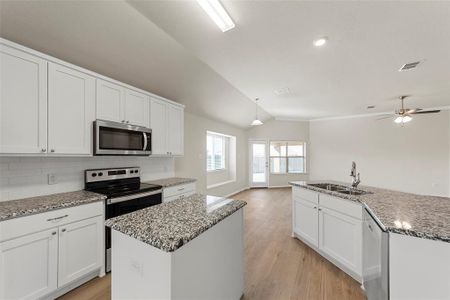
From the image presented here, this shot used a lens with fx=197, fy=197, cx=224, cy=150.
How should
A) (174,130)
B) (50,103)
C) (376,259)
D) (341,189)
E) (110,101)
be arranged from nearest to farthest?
1. (376,259)
2. (50,103)
3. (110,101)
4. (341,189)
5. (174,130)

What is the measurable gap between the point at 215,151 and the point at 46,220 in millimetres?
4887

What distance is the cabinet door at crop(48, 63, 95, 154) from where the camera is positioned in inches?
76.6

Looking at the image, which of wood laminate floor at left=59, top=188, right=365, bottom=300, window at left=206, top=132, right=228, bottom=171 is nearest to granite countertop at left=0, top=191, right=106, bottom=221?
wood laminate floor at left=59, top=188, right=365, bottom=300

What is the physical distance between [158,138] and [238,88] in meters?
1.86

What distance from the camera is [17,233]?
Result: 158 centimetres

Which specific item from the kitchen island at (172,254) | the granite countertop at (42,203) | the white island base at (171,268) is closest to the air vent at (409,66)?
the kitchen island at (172,254)

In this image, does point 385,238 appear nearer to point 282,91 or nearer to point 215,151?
point 282,91

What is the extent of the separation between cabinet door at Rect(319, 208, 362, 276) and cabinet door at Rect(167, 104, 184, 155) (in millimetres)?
2556

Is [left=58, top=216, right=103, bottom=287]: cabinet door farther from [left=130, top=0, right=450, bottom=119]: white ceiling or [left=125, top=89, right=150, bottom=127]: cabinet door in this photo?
[left=130, top=0, right=450, bottom=119]: white ceiling

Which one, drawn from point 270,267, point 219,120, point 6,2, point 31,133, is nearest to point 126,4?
point 6,2

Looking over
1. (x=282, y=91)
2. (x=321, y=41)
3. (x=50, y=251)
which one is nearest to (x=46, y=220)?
(x=50, y=251)

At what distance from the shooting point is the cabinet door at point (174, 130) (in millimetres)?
3500

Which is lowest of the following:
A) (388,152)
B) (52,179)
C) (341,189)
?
(341,189)

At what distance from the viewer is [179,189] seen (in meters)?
3.31
